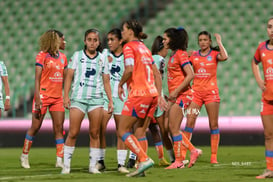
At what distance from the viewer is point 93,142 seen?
8062 millimetres

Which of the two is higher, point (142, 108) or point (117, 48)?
point (117, 48)

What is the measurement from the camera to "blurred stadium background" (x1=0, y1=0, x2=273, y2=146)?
16984 millimetres

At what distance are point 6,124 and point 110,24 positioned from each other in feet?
16.3

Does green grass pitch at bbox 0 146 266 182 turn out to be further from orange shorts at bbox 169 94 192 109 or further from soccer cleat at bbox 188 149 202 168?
orange shorts at bbox 169 94 192 109

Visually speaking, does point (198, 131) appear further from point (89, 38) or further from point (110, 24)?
point (89, 38)

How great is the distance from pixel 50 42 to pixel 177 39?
185 cm

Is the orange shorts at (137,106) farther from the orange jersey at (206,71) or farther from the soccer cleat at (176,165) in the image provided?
the orange jersey at (206,71)

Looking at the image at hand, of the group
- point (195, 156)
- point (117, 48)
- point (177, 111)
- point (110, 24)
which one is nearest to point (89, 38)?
point (117, 48)

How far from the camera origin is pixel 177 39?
8.84 m

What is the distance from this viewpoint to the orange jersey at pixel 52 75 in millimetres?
9416

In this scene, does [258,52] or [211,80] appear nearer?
[258,52]

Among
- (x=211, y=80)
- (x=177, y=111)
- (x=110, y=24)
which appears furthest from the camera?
(x=110, y=24)

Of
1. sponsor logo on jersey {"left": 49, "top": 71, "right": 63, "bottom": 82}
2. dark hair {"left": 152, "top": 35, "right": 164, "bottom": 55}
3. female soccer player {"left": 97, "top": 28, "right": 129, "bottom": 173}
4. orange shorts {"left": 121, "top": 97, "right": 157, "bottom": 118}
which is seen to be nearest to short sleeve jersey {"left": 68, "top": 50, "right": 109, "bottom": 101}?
female soccer player {"left": 97, "top": 28, "right": 129, "bottom": 173}

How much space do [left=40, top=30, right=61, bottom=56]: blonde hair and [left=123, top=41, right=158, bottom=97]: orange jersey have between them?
199cm
